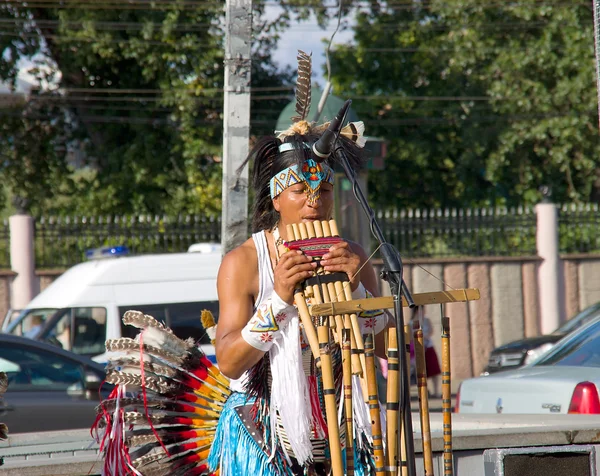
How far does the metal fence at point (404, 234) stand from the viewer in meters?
13.1

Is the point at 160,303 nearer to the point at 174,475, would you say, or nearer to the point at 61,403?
the point at 61,403

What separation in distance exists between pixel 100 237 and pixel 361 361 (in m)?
11.1

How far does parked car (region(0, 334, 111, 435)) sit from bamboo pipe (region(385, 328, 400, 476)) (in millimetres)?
5829

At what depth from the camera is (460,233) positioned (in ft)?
46.6

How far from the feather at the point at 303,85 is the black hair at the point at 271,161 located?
0.16m

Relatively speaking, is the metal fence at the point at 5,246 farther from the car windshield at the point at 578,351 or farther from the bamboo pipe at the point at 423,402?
the bamboo pipe at the point at 423,402

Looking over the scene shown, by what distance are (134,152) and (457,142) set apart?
260 inches

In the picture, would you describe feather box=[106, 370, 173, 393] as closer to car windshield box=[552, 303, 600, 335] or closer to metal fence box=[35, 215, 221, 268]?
car windshield box=[552, 303, 600, 335]

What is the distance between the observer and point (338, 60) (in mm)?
18375

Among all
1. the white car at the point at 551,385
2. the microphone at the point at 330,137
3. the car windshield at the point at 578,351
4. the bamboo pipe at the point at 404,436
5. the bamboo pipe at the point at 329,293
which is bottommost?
the white car at the point at 551,385

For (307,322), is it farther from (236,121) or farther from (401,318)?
(236,121)

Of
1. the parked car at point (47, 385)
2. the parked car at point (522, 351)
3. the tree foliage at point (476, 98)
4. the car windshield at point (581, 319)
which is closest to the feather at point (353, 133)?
the parked car at point (47, 385)

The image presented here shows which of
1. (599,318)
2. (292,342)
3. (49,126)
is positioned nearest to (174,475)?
(292,342)

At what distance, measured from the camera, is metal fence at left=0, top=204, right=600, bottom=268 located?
42.9ft
